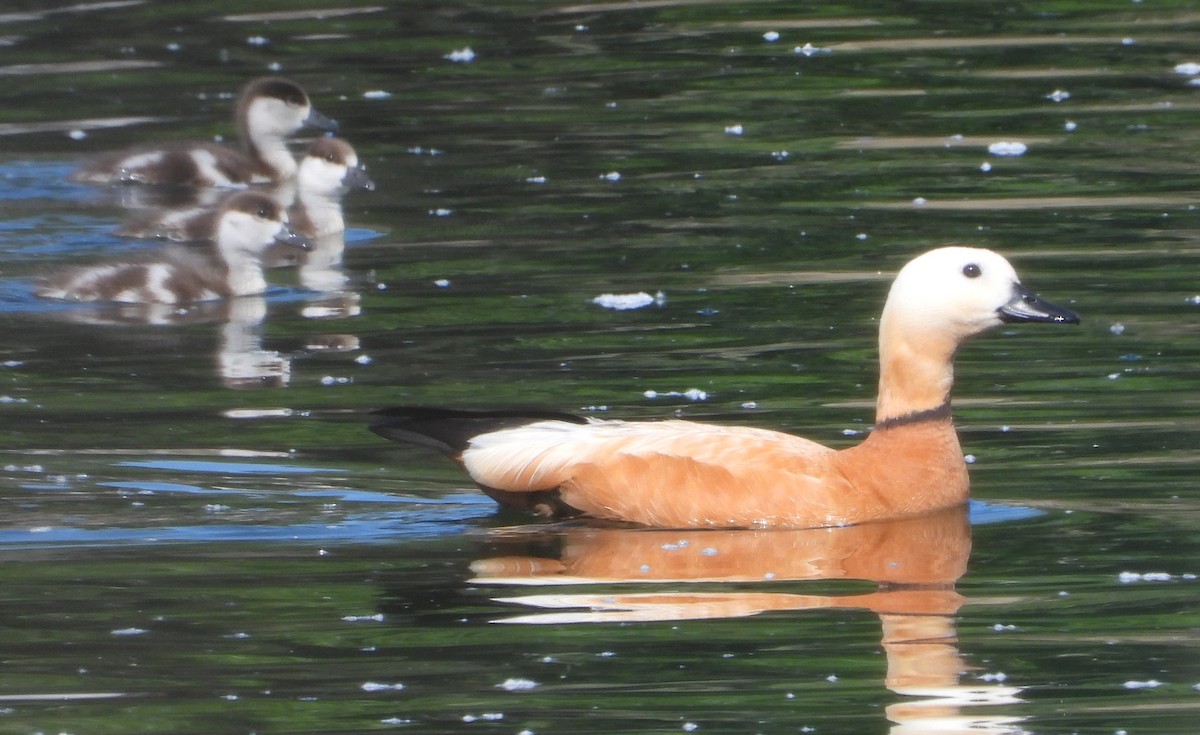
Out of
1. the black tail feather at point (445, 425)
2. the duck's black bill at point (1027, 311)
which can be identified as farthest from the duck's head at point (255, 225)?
the duck's black bill at point (1027, 311)

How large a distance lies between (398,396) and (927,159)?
213 inches

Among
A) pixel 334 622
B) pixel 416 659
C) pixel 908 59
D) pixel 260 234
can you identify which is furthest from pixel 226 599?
pixel 908 59

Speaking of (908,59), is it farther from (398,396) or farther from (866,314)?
(398,396)

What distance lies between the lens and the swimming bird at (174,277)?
11.7 metres

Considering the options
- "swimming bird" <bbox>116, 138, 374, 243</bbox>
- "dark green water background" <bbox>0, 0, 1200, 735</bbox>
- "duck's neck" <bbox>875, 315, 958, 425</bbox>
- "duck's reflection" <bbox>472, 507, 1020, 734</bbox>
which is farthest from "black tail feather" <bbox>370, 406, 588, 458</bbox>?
"swimming bird" <bbox>116, 138, 374, 243</bbox>

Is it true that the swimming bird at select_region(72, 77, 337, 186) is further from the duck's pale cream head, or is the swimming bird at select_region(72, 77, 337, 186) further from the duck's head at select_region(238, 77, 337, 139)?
the duck's pale cream head

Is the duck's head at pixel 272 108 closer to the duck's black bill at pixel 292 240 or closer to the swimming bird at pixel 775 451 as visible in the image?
the duck's black bill at pixel 292 240

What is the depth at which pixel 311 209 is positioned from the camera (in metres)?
13.7

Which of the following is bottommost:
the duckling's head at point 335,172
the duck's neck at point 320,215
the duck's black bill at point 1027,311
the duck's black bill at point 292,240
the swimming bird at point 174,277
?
the duck's black bill at point 1027,311

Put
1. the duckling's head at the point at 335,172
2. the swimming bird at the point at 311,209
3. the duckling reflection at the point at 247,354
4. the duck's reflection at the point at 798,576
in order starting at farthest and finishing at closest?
1. the duckling's head at the point at 335,172
2. the swimming bird at the point at 311,209
3. the duckling reflection at the point at 247,354
4. the duck's reflection at the point at 798,576

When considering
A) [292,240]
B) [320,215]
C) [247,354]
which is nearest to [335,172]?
[320,215]

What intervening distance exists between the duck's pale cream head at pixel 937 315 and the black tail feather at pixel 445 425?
3.35ft

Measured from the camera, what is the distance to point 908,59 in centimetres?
1684

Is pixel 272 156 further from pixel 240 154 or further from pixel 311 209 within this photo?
pixel 311 209
